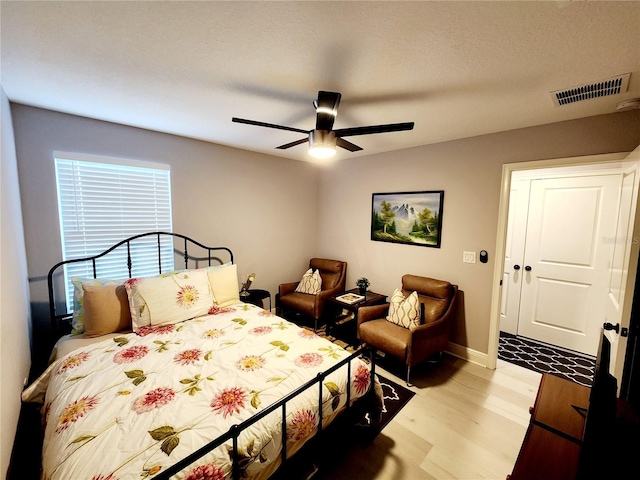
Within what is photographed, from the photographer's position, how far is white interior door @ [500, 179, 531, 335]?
11.1 feet

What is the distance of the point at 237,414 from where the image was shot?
1.27 metres

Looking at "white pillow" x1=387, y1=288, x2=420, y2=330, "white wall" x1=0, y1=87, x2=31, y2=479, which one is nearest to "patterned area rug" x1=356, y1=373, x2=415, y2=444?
"white pillow" x1=387, y1=288, x2=420, y2=330

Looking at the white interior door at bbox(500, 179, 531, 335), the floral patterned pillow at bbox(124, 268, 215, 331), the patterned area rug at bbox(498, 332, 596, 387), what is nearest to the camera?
the floral patterned pillow at bbox(124, 268, 215, 331)

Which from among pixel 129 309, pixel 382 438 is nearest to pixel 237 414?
pixel 382 438

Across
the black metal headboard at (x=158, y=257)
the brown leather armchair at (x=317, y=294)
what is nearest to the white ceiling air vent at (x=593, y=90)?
the brown leather armchair at (x=317, y=294)

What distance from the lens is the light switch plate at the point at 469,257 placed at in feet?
9.34

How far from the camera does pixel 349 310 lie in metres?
3.23

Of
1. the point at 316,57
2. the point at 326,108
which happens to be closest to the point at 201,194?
the point at 326,108

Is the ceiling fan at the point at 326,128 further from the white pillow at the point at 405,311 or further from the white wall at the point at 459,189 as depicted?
the white pillow at the point at 405,311

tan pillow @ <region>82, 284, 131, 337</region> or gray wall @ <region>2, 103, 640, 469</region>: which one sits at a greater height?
gray wall @ <region>2, 103, 640, 469</region>

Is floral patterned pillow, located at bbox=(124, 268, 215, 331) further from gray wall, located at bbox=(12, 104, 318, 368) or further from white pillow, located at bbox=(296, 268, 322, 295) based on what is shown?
white pillow, located at bbox=(296, 268, 322, 295)

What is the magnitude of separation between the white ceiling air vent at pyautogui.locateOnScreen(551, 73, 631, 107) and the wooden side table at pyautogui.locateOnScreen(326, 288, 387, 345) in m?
2.49

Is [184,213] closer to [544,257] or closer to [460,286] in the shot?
[460,286]

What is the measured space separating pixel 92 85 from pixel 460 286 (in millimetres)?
3756
